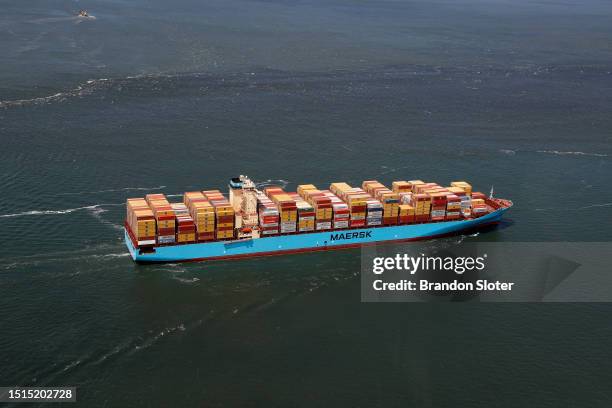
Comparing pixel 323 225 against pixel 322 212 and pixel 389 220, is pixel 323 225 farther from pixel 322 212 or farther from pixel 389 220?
pixel 389 220

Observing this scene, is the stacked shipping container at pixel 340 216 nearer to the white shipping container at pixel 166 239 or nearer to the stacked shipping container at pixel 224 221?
the stacked shipping container at pixel 224 221

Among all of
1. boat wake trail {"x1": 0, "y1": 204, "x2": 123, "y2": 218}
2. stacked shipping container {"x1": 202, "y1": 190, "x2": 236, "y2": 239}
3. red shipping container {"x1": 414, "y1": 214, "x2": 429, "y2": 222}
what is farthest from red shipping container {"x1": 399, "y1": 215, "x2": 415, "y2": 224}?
boat wake trail {"x1": 0, "y1": 204, "x2": 123, "y2": 218}

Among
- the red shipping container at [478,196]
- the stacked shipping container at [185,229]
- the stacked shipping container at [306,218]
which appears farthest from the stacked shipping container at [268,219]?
the red shipping container at [478,196]

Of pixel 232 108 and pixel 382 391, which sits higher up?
pixel 232 108

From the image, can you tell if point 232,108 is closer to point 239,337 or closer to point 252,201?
point 252,201

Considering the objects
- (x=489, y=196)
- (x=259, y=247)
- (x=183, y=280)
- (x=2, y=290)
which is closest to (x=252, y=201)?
(x=259, y=247)

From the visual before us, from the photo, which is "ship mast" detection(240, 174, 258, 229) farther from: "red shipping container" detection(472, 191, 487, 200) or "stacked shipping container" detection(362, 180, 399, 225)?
"red shipping container" detection(472, 191, 487, 200)
